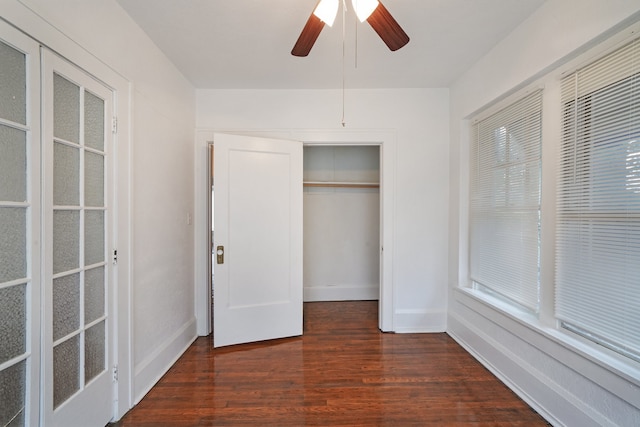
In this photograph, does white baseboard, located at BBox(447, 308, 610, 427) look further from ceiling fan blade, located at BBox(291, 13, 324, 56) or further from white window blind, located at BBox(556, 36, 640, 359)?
ceiling fan blade, located at BBox(291, 13, 324, 56)

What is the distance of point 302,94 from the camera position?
Answer: 9.50 feet

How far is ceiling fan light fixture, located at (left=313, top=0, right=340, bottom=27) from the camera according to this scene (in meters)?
1.31

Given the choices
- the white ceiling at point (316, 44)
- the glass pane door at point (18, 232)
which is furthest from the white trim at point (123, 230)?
the white ceiling at point (316, 44)

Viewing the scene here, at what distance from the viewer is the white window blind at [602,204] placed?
1319 millimetres

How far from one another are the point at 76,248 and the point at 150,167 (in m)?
0.80

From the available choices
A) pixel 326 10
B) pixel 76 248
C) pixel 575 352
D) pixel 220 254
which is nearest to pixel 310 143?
pixel 220 254

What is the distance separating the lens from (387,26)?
4.46 feet

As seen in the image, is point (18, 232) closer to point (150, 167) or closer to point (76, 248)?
point (76, 248)

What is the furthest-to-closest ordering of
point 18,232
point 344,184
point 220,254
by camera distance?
point 344,184 < point 220,254 < point 18,232

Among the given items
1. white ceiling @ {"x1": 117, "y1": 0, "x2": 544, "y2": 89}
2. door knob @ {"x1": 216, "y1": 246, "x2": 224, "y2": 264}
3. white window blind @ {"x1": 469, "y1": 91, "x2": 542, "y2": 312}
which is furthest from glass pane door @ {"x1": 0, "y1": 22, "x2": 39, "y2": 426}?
white window blind @ {"x1": 469, "y1": 91, "x2": 542, "y2": 312}

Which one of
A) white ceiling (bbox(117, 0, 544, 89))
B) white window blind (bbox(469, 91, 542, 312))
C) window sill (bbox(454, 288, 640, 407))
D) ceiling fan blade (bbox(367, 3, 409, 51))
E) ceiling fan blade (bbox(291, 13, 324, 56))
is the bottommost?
window sill (bbox(454, 288, 640, 407))

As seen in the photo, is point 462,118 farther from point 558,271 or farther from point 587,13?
point 558,271

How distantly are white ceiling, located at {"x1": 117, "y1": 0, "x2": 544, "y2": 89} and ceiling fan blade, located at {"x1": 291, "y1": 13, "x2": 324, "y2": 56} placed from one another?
348 mm

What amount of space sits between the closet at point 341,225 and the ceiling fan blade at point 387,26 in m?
2.51
